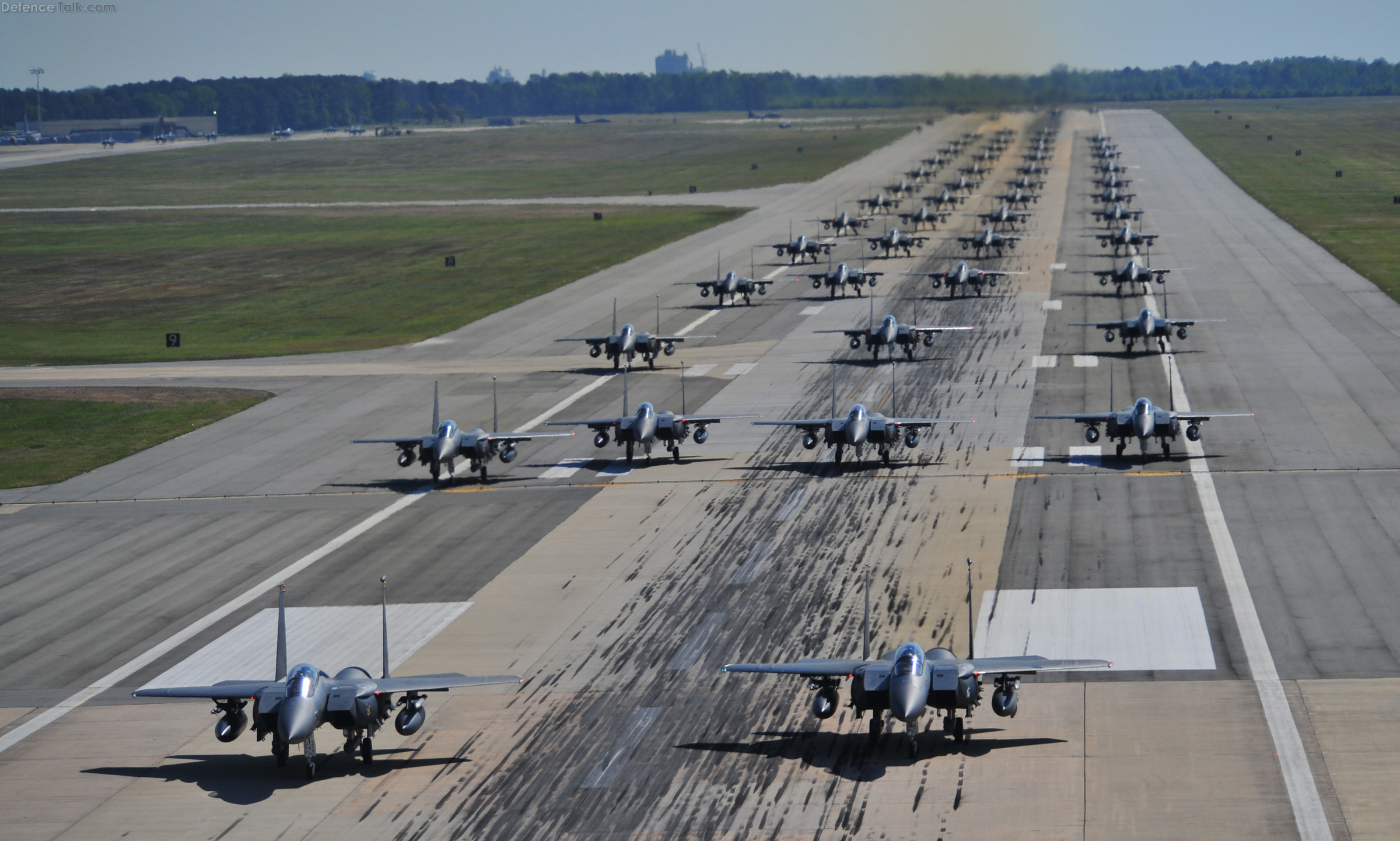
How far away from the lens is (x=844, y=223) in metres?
174

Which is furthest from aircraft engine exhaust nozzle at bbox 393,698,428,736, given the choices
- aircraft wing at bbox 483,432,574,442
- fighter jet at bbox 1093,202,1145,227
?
fighter jet at bbox 1093,202,1145,227

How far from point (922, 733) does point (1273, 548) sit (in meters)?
23.1

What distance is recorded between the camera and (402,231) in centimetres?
19688

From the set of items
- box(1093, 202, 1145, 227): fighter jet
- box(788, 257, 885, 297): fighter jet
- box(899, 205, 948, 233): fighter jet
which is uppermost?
box(1093, 202, 1145, 227): fighter jet

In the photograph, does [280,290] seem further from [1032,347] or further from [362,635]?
[362,635]

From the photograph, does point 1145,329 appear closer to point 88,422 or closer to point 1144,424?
point 1144,424

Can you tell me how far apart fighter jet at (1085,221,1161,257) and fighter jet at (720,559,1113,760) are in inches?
4237

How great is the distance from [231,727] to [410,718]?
459 centimetres

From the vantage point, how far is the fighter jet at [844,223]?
573 ft

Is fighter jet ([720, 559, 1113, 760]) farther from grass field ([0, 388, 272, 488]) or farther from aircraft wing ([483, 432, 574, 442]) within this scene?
grass field ([0, 388, 272, 488])

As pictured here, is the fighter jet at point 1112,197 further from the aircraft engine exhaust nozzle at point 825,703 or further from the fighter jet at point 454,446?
the aircraft engine exhaust nozzle at point 825,703

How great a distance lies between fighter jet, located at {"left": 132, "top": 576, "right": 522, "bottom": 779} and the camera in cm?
3738

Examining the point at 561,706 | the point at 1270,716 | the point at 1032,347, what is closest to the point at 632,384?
the point at 1032,347

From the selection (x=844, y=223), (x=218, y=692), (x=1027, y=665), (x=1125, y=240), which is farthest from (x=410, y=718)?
(x=844, y=223)
